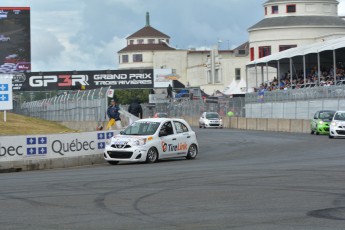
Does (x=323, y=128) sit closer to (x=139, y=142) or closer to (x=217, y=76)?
(x=139, y=142)

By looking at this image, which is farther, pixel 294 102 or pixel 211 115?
pixel 211 115

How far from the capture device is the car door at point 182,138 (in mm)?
27312

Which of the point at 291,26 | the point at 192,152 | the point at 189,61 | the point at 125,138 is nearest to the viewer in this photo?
the point at 125,138

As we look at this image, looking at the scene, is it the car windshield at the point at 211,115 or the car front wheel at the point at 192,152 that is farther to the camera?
the car windshield at the point at 211,115

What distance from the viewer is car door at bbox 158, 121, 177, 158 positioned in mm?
26625

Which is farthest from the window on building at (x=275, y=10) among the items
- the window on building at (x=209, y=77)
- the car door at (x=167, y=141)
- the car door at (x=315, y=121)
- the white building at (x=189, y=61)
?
the car door at (x=167, y=141)

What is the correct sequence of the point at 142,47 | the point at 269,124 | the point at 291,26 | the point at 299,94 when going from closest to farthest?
the point at 299,94, the point at 269,124, the point at 291,26, the point at 142,47

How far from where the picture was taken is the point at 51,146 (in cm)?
2555

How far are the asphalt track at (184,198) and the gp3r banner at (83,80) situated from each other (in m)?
57.8

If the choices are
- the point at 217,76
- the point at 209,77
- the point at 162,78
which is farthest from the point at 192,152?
the point at 209,77

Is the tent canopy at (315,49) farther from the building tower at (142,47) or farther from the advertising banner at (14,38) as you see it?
the building tower at (142,47)

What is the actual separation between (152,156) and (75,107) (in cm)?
2749

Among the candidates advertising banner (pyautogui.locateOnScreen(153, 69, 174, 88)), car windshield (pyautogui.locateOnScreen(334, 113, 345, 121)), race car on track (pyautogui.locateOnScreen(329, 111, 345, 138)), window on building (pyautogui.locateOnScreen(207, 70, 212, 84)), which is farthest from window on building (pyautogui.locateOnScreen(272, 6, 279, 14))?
race car on track (pyautogui.locateOnScreen(329, 111, 345, 138))

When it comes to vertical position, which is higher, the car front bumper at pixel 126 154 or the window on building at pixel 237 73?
the window on building at pixel 237 73
